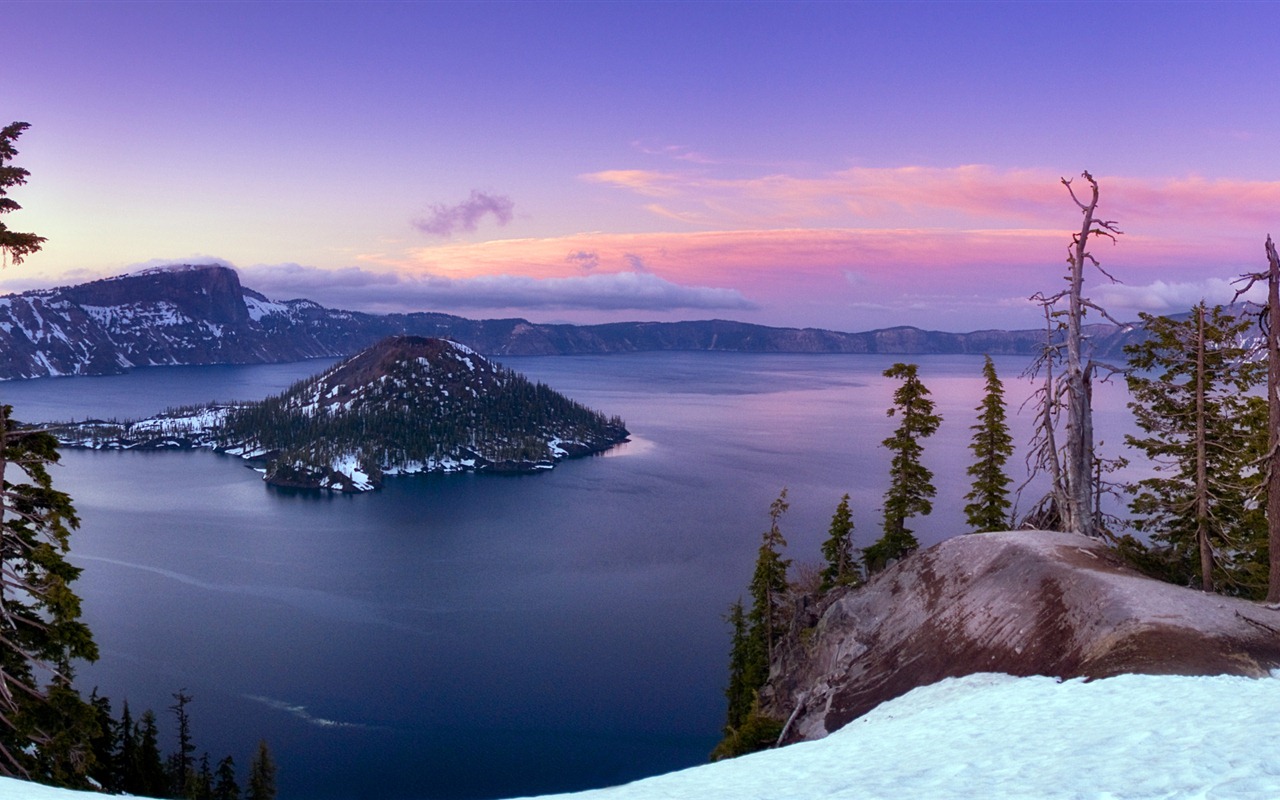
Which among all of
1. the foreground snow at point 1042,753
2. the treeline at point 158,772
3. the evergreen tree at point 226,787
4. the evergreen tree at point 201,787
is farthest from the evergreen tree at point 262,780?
the foreground snow at point 1042,753

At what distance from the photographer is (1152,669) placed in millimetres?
16203

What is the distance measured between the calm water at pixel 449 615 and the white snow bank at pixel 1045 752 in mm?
40078

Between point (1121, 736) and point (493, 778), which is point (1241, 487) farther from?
point (493, 778)

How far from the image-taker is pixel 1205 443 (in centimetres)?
2525

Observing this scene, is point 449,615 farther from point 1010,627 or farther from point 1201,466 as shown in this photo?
point 1201,466

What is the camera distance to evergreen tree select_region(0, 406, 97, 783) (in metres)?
16.4

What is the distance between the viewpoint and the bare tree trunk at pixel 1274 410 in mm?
18344

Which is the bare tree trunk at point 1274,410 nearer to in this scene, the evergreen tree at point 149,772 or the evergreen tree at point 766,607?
the evergreen tree at point 766,607

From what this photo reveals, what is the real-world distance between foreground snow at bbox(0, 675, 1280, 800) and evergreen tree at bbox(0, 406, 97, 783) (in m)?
3.59

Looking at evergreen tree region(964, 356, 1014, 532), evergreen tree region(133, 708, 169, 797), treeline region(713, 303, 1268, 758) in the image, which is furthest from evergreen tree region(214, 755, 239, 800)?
evergreen tree region(964, 356, 1014, 532)

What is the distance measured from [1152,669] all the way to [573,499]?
442 feet

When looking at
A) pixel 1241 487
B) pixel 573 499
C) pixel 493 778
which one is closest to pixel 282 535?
pixel 573 499

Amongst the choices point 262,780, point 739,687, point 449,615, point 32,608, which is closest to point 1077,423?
point 739,687

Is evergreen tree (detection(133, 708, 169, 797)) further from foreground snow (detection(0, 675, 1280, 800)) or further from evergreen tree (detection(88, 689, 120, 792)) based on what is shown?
foreground snow (detection(0, 675, 1280, 800))
